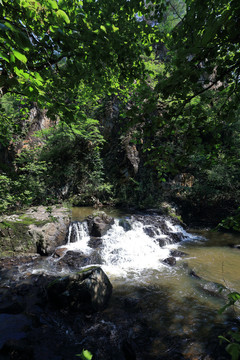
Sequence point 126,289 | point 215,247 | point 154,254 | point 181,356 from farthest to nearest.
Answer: point 215,247, point 154,254, point 126,289, point 181,356

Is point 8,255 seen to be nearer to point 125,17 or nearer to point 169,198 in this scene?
point 125,17

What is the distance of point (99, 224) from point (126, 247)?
1986 mm

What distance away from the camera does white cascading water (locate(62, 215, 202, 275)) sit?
789 centimetres

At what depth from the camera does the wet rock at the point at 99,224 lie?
10.1 metres

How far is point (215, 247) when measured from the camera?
10.0 metres

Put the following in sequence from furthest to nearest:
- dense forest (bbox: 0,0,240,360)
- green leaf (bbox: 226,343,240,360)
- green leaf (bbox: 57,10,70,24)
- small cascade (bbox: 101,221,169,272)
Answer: small cascade (bbox: 101,221,169,272) → dense forest (bbox: 0,0,240,360) → green leaf (bbox: 57,10,70,24) → green leaf (bbox: 226,343,240,360)

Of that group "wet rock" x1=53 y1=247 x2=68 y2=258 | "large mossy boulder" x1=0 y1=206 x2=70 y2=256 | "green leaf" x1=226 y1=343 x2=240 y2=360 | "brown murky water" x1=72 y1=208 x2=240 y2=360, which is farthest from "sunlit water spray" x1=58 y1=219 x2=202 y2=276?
"green leaf" x1=226 y1=343 x2=240 y2=360

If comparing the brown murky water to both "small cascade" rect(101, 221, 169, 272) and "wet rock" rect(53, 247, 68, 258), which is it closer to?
"small cascade" rect(101, 221, 169, 272)

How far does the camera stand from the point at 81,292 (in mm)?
4828

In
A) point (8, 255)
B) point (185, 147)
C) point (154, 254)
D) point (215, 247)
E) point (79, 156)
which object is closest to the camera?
point (185, 147)

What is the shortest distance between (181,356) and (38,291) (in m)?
4.17

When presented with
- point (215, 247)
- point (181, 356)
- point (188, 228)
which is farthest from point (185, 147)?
point (188, 228)

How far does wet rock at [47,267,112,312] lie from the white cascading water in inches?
85.6

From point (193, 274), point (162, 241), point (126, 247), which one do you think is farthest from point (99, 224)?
point (193, 274)
